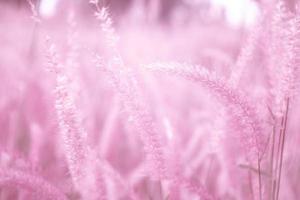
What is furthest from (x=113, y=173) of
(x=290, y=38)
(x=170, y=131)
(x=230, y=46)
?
(x=230, y=46)

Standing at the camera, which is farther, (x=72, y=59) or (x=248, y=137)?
(x=72, y=59)

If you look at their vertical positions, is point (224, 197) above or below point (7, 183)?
below

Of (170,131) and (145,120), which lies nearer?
(145,120)

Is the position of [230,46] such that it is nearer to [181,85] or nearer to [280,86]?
[181,85]

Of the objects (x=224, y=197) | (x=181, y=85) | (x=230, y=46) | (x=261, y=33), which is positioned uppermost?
(x=261, y=33)

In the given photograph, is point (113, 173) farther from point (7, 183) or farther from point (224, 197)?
point (224, 197)

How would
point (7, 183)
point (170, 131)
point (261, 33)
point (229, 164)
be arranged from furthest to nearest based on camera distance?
point (229, 164), point (170, 131), point (261, 33), point (7, 183)

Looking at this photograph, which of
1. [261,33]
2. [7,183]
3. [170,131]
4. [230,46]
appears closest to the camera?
[7,183]

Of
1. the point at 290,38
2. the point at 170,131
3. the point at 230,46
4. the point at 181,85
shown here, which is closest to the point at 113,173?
the point at 170,131

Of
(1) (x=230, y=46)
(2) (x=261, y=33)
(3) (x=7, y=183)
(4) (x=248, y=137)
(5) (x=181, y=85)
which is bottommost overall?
(1) (x=230, y=46)
